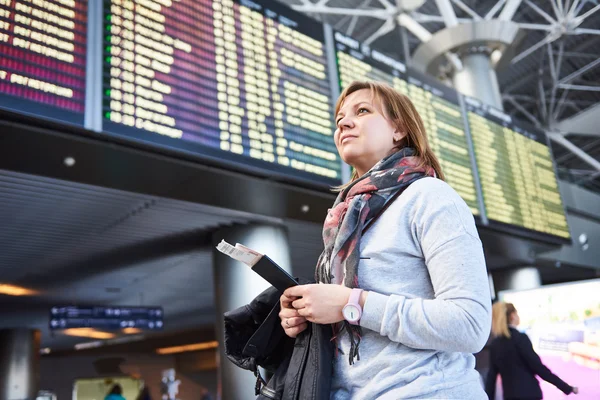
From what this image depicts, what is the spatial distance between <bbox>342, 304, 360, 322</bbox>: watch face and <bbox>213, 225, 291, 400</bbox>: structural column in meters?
4.25

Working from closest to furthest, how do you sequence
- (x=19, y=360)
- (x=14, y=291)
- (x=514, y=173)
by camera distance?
(x=514, y=173)
(x=14, y=291)
(x=19, y=360)

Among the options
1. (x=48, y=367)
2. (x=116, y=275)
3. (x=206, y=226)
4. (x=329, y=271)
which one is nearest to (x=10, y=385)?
(x=116, y=275)

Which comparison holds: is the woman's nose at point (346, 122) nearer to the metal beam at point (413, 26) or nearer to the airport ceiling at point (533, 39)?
the metal beam at point (413, 26)

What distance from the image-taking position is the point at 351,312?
1123 millimetres

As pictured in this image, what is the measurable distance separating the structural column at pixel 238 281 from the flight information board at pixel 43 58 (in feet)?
8.29

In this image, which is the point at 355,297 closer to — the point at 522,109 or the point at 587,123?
the point at 587,123

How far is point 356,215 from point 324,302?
212 mm

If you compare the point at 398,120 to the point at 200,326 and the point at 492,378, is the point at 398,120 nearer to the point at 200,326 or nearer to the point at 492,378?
the point at 492,378

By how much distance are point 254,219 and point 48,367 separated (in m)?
16.0

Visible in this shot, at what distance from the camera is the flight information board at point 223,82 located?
12.4 feet

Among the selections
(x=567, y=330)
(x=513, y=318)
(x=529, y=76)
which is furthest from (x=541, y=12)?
(x=567, y=330)

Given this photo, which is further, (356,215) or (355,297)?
(356,215)

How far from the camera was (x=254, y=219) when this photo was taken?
579 centimetres

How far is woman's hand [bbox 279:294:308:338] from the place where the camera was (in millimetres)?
1230
